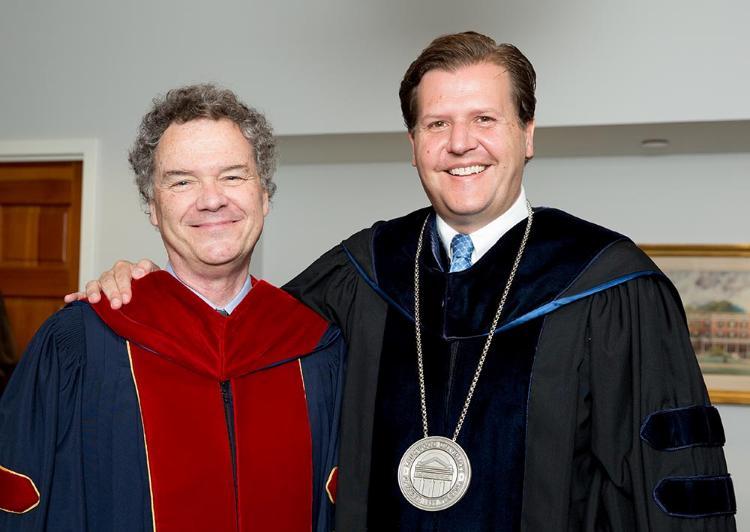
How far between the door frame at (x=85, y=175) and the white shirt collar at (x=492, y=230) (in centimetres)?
321

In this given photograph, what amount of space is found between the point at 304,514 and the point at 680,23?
3.17m

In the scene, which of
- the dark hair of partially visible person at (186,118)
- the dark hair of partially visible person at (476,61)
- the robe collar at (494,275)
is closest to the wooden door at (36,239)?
the dark hair of partially visible person at (186,118)

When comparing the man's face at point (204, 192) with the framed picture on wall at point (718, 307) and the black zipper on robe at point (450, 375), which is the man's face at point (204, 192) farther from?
the framed picture on wall at point (718, 307)

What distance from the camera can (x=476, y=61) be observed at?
2.35 m

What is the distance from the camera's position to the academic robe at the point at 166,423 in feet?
6.90

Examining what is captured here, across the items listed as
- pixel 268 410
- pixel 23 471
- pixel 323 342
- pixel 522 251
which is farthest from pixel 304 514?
pixel 522 251

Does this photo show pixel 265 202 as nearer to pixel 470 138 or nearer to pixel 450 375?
pixel 470 138

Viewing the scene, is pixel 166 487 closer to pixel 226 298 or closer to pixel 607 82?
pixel 226 298

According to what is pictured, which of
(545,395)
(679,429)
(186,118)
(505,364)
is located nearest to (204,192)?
(186,118)

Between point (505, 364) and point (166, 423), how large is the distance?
86 centimetres

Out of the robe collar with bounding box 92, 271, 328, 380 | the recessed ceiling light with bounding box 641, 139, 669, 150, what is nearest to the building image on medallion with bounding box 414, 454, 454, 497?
the robe collar with bounding box 92, 271, 328, 380

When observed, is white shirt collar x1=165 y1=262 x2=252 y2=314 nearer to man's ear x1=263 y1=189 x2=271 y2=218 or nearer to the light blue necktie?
man's ear x1=263 y1=189 x2=271 y2=218

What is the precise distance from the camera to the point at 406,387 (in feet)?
7.86

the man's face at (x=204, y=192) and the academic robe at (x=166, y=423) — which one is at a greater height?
the man's face at (x=204, y=192)
